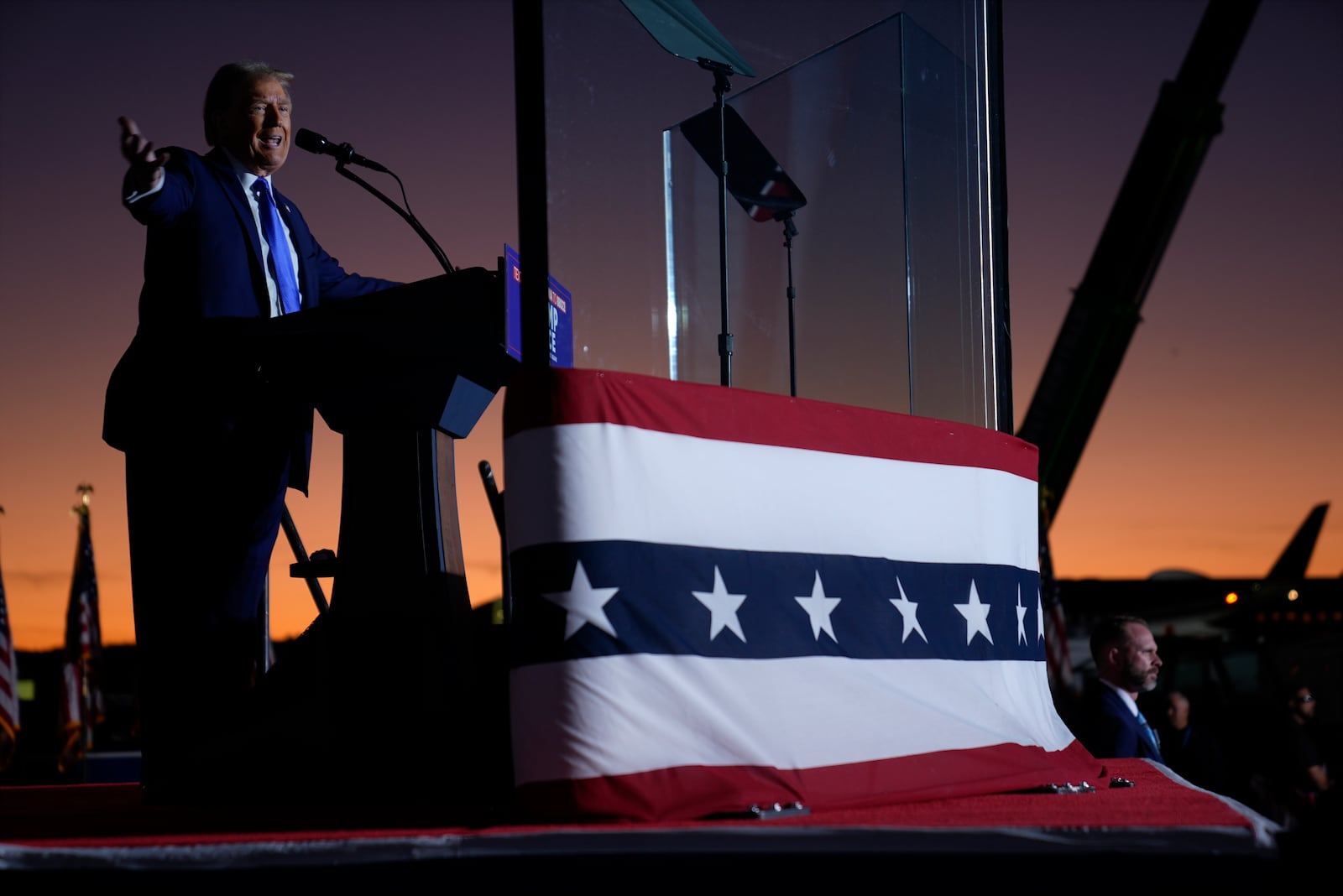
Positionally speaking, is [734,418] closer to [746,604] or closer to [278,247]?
[746,604]

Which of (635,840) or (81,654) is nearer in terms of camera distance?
(635,840)

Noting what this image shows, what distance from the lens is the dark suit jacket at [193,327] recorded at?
89.1 inches

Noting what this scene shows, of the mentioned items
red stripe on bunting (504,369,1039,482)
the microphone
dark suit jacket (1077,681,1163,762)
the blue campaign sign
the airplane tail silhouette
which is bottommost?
the airplane tail silhouette

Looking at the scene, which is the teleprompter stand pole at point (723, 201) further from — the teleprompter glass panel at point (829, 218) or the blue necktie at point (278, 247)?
the blue necktie at point (278, 247)

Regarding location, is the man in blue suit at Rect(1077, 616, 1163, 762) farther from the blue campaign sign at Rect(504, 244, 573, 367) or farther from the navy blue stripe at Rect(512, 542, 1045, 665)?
the blue campaign sign at Rect(504, 244, 573, 367)

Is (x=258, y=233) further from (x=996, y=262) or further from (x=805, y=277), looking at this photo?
(x=996, y=262)

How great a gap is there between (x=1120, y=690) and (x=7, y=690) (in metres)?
8.48

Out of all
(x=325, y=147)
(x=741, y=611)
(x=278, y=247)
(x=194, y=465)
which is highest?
(x=325, y=147)

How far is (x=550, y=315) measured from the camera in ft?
6.93

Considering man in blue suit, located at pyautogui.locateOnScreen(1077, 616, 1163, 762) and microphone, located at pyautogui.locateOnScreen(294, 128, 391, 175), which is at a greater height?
microphone, located at pyautogui.locateOnScreen(294, 128, 391, 175)

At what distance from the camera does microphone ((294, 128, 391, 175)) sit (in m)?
2.46

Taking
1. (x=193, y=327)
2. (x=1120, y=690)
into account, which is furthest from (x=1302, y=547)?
(x=193, y=327)

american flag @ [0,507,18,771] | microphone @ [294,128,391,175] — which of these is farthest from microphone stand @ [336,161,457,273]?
american flag @ [0,507,18,771]

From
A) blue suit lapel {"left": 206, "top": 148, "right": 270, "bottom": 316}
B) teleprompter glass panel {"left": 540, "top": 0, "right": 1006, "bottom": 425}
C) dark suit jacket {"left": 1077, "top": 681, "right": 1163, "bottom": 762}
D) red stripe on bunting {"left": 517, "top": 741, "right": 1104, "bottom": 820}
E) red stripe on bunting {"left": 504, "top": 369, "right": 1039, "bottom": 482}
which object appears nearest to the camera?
red stripe on bunting {"left": 517, "top": 741, "right": 1104, "bottom": 820}
